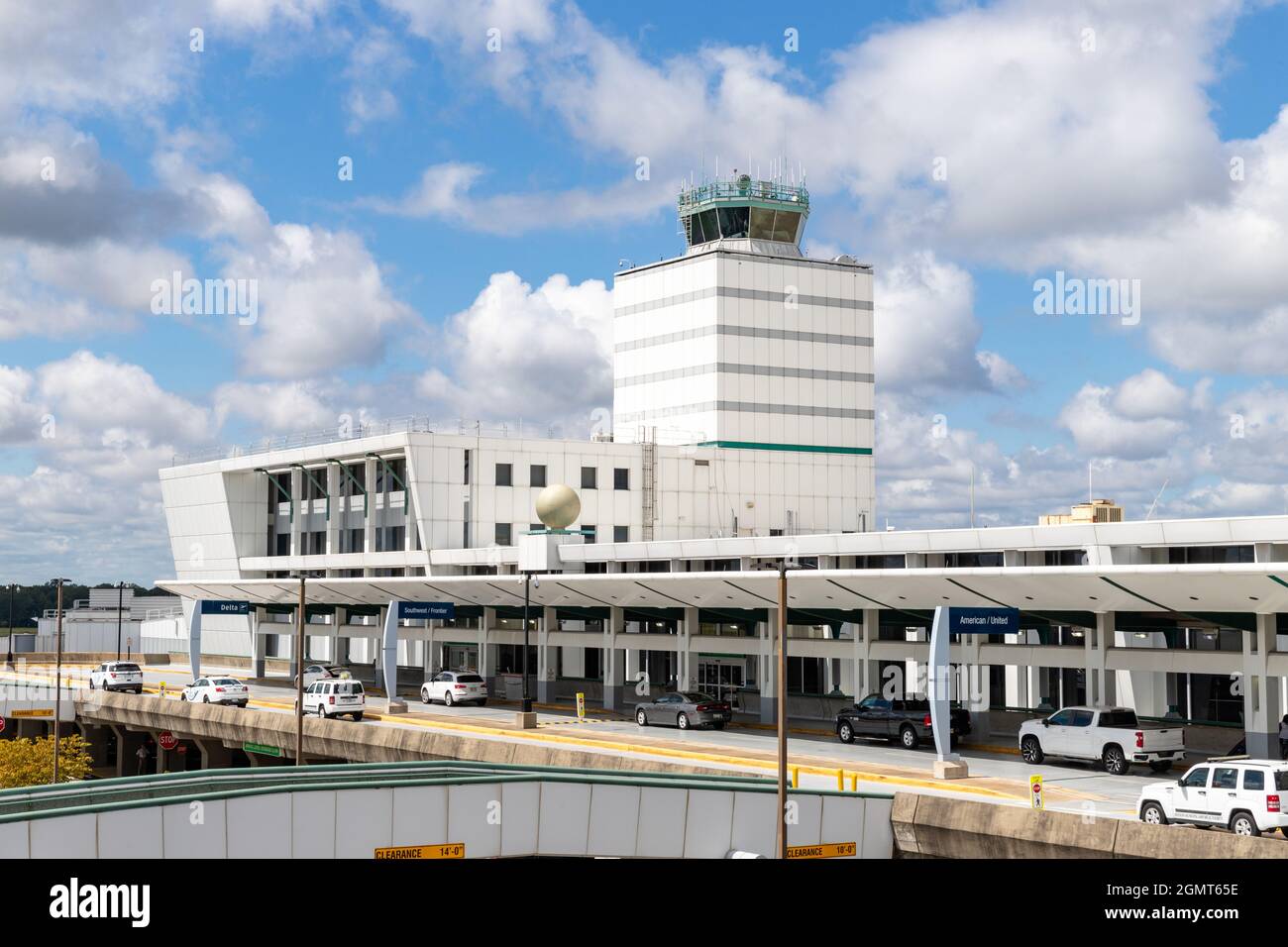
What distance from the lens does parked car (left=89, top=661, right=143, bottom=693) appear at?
79.9 metres

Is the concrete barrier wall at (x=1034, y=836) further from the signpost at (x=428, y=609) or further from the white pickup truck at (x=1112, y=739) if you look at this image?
the signpost at (x=428, y=609)

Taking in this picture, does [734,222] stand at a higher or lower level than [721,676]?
higher

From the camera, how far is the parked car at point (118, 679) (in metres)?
79.9

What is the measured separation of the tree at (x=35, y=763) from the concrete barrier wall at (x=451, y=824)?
37370 millimetres

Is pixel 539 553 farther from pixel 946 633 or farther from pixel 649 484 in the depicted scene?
pixel 946 633

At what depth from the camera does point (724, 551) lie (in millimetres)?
65875

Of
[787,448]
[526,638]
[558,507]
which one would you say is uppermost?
[787,448]

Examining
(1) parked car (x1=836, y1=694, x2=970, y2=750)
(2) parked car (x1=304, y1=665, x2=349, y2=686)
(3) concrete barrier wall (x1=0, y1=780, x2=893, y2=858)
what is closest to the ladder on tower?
(2) parked car (x1=304, y1=665, x2=349, y2=686)

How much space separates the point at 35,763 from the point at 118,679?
689 inches

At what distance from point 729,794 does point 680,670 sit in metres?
33.3

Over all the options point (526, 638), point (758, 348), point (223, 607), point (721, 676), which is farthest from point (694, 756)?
point (758, 348)

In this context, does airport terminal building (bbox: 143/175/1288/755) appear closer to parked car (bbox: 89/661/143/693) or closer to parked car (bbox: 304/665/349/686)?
parked car (bbox: 304/665/349/686)

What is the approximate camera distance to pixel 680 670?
62.6 m
